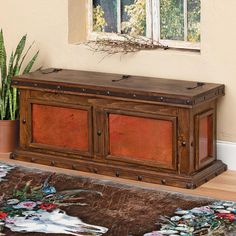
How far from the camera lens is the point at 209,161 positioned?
212 inches

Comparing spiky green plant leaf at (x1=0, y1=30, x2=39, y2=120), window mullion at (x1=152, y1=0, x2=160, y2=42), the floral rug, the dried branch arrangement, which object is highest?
window mullion at (x1=152, y1=0, x2=160, y2=42)

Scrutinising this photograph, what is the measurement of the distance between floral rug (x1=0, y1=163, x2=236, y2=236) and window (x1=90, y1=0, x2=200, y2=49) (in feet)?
3.79

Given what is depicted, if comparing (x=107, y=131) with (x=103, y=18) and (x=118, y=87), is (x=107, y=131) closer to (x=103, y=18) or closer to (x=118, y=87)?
(x=118, y=87)

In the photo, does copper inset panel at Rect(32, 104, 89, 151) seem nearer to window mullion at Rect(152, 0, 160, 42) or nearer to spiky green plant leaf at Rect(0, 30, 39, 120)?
spiky green plant leaf at Rect(0, 30, 39, 120)

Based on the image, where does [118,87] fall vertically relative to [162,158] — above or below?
above

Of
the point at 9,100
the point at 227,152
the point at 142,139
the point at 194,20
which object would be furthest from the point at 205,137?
the point at 9,100

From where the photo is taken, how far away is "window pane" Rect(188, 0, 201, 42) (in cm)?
561

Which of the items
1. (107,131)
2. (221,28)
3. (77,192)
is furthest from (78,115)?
(221,28)

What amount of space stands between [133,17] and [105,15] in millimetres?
241

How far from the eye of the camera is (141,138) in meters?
5.30

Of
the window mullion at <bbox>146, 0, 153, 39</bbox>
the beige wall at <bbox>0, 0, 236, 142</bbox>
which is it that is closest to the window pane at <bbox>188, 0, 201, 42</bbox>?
the beige wall at <bbox>0, 0, 236, 142</bbox>

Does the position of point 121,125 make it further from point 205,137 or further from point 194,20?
point 194,20

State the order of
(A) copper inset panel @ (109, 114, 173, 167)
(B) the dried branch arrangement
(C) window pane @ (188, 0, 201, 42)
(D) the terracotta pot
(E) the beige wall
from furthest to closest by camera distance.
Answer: (D) the terracotta pot
(B) the dried branch arrangement
(C) window pane @ (188, 0, 201, 42)
(E) the beige wall
(A) copper inset panel @ (109, 114, 173, 167)

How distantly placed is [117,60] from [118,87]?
535 millimetres
